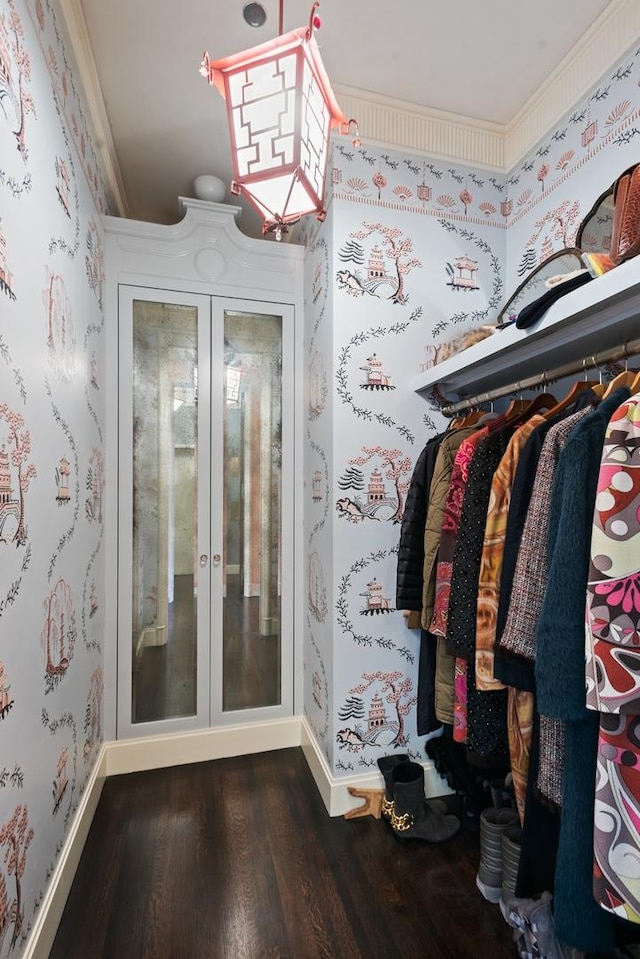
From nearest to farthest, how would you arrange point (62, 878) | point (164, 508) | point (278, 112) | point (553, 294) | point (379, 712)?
1. point (278, 112)
2. point (553, 294)
3. point (62, 878)
4. point (379, 712)
5. point (164, 508)

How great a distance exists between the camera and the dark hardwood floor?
1.25m

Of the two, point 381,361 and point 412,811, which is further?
point 381,361

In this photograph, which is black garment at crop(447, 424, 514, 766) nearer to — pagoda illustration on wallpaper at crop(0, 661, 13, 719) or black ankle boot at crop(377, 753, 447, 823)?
black ankle boot at crop(377, 753, 447, 823)

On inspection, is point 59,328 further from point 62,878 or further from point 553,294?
point 62,878

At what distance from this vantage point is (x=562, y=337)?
46.9 inches

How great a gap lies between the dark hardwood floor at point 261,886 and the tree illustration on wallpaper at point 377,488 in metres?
1.20

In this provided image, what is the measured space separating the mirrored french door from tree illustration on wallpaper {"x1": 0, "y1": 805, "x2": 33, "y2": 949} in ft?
3.31

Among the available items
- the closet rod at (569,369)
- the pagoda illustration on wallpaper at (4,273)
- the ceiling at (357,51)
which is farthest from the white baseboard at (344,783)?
the ceiling at (357,51)

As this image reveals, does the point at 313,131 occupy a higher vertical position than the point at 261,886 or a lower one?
higher

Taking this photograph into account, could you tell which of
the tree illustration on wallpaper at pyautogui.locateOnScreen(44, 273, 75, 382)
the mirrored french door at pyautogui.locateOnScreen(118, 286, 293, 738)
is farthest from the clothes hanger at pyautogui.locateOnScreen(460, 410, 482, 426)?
the tree illustration on wallpaper at pyautogui.locateOnScreen(44, 273, 75, 382)

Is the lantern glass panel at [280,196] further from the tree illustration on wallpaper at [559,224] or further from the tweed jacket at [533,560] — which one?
the tree illustration on wallpaper at [559,224]

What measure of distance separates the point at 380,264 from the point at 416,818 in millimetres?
2194

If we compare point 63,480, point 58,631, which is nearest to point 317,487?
point 63,480

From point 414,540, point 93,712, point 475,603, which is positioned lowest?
point 93,712
